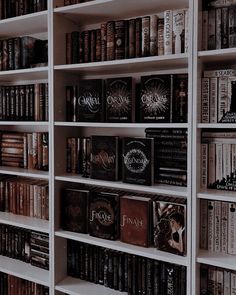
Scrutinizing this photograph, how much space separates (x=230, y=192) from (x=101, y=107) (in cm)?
67

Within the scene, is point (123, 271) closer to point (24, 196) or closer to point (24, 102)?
point (24, 196)

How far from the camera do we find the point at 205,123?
1238 millimetres

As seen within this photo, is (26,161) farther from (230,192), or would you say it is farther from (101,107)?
(230,192)

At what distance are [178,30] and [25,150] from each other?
1.03 meters

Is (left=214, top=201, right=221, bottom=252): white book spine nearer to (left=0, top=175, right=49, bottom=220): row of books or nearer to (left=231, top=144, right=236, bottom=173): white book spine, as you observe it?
(left=231, top=144, right=236, bottom=173): white book spine

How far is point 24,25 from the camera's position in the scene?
173cm

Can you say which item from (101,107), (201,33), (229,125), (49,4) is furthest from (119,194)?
(49,4)

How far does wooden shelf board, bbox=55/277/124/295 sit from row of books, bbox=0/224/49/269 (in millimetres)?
159

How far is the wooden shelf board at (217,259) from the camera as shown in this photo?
3.94 ft

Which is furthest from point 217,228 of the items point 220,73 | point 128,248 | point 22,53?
point 22,53

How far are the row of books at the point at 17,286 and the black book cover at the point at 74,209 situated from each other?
1.33 feet

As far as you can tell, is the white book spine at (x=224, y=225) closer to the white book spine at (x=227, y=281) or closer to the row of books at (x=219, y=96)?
the white book spine at (x=227, y=281)

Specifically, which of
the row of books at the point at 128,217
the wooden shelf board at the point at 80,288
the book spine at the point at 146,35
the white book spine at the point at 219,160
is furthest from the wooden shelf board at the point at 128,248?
the book spine at the point at 146,35

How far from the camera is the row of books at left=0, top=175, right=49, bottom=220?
175 cm
